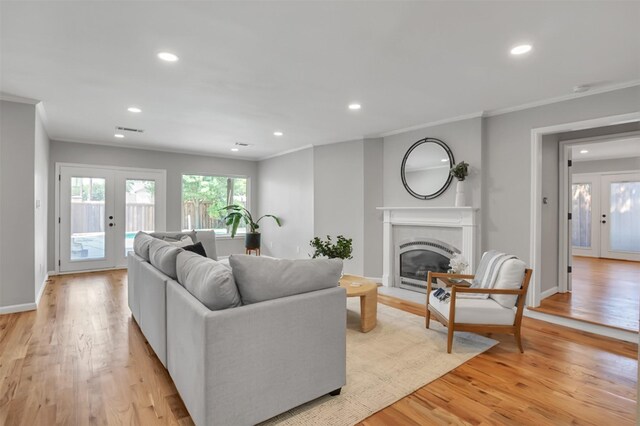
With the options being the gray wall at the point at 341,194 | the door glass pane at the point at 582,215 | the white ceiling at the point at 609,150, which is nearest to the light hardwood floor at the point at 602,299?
the door glass pane at the point at 582,215

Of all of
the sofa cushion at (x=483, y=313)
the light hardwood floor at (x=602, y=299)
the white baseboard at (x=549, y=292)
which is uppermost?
the sofa cushion at (x=483, y=313)

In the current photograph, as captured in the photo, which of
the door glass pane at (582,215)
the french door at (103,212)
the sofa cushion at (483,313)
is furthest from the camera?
the door glass pane at (582,215)

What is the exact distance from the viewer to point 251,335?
5.67 ft

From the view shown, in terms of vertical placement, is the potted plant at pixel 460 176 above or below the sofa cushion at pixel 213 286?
above

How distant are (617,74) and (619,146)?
4.74 metres

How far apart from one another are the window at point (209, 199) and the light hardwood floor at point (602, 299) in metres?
6.44

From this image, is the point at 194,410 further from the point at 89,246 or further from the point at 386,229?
the point at 89,246

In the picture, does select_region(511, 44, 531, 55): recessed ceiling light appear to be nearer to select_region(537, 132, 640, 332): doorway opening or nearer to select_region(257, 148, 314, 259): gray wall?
select_region(537, 132, 640, 332): doorway opening

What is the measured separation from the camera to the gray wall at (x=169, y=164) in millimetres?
5889

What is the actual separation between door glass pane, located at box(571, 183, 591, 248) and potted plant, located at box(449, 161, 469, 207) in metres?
6.05

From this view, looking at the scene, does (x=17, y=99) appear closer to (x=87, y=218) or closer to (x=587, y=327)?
(x=87, y=218)

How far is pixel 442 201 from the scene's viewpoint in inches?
182

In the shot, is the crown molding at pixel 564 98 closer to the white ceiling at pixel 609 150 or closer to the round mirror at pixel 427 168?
the round mirror at pixel 427 168

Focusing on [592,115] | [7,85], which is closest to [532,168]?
[592,115]
